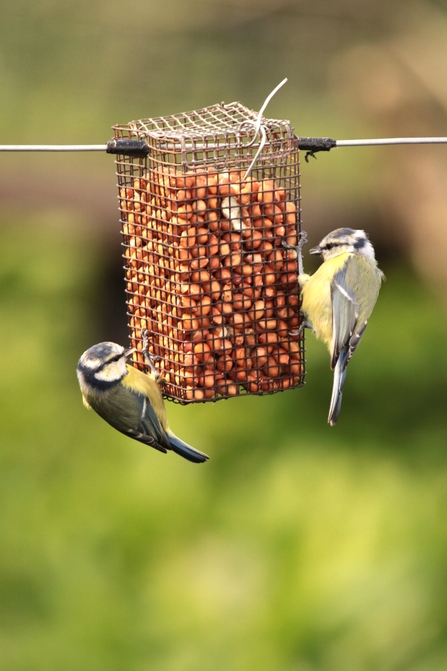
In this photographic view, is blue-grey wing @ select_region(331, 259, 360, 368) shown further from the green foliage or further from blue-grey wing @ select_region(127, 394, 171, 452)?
the green foliage

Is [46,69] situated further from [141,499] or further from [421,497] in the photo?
[421,497]

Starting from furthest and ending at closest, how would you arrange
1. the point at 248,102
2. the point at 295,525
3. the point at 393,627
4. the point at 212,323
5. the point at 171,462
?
1. the point at 248,102
2. the point at 171,462
3. the point at 295,525
4. the point at 393,627
5. the point at 212,323

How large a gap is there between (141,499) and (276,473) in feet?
3.38

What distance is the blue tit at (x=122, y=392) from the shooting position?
4.31 metres

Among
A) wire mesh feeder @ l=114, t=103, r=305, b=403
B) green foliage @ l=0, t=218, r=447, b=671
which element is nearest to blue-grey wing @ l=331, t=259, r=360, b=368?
wire mesh feeder @ l=114, t=103, r=305, b=403

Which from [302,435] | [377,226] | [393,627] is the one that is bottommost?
[393,627]

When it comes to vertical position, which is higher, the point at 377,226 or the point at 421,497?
the point at 377,226

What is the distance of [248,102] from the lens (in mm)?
9719

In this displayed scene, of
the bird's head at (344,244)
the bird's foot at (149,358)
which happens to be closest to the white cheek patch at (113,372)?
the bird's foot at (149,358)

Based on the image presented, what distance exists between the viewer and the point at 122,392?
14.2ft

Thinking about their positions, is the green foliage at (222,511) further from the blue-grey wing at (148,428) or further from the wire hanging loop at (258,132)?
the wire hanging loop at (258,132)

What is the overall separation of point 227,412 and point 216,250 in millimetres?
3821

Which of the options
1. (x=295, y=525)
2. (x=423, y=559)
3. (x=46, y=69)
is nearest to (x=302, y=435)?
(x=295, y=525)

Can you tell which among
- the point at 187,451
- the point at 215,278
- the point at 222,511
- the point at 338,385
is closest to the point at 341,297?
the point at 338,385
